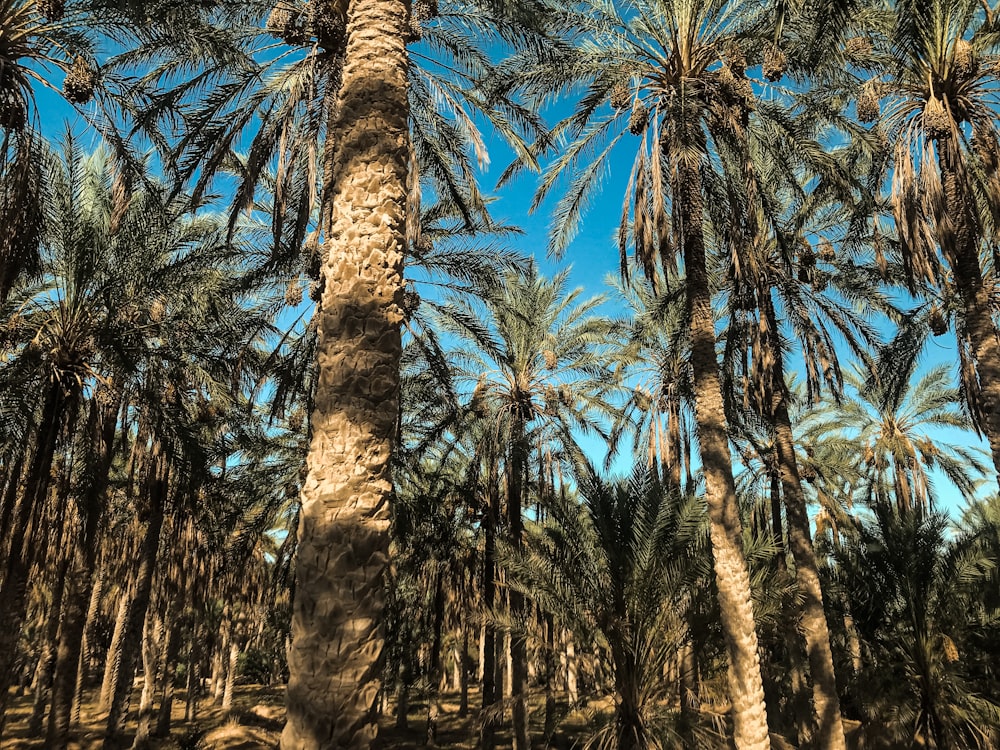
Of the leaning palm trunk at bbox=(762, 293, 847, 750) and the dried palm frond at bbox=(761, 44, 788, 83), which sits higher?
Answer: the dried palm frond at bbox=(761, 44, 788, 83)

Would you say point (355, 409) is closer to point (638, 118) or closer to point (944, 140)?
point (638, 118)

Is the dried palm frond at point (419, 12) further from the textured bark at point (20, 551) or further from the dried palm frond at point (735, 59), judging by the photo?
the textured bark at point (20, 551)

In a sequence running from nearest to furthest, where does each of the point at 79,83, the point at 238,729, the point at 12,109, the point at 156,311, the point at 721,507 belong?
the point at 79,83
the point at 12,109
the point at 721,507
the point at 156,311
the point at 238,729

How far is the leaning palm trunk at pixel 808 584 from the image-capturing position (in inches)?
446

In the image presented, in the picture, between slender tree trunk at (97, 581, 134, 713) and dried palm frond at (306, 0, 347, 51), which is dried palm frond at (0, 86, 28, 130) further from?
slender tree trunk at (97, 581, 134, 713)

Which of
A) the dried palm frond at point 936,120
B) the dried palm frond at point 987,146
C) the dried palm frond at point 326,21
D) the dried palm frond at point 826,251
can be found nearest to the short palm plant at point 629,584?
the dried palm frond at point 826,251

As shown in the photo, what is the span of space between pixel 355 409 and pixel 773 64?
7.53m

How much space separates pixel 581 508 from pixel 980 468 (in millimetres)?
19315

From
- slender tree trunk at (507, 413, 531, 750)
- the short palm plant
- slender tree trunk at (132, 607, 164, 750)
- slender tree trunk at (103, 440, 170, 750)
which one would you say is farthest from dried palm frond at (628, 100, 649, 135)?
slender tree trunk at (132, 607, 164, 750)

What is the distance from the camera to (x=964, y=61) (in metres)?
9.48

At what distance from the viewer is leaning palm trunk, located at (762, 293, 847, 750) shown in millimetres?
11328

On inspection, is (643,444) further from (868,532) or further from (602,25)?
(602,25)

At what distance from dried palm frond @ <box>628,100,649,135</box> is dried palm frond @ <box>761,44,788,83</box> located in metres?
2.16

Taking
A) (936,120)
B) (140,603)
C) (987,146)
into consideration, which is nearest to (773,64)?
(936,120)
